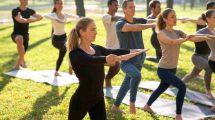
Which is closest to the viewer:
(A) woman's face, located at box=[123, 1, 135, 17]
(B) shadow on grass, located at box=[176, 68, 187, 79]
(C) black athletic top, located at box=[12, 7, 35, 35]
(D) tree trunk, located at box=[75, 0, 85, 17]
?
(A) woman's face, located at box=[123, 1, 135, 17]

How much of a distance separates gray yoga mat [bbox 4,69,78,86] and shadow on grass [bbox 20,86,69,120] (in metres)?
0.59

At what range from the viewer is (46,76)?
36.9ft

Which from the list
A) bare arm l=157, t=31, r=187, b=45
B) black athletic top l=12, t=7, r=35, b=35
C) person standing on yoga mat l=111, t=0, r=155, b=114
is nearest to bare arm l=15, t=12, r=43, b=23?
black athletic top l=12, t=7, r=35, b=35

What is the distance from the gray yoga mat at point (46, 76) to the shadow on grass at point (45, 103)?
593 millimetres

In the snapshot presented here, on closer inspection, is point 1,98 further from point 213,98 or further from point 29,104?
point 213,98

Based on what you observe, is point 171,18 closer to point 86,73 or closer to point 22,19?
point 86,73

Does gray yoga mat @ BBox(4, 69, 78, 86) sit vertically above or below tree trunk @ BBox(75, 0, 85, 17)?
above

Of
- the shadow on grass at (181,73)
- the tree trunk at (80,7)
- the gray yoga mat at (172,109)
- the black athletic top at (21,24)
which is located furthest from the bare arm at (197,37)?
the tree trunk at (80,7)

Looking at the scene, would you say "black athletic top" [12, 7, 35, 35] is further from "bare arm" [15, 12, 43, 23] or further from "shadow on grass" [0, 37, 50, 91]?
"shadow on grass" [0, 37, 50, 91]

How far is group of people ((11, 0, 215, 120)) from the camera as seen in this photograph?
15.9 feet

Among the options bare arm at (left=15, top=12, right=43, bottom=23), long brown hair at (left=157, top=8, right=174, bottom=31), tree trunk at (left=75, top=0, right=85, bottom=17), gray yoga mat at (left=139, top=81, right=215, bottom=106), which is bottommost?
tree trunk at (left=75, top=0, right=85, bottom=17)

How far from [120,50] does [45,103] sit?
385cm

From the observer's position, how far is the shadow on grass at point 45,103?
758cm

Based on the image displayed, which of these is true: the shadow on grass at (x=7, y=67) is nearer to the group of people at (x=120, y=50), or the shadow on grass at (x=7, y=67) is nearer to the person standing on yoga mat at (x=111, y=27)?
the group of people at (x=120, y=50)
